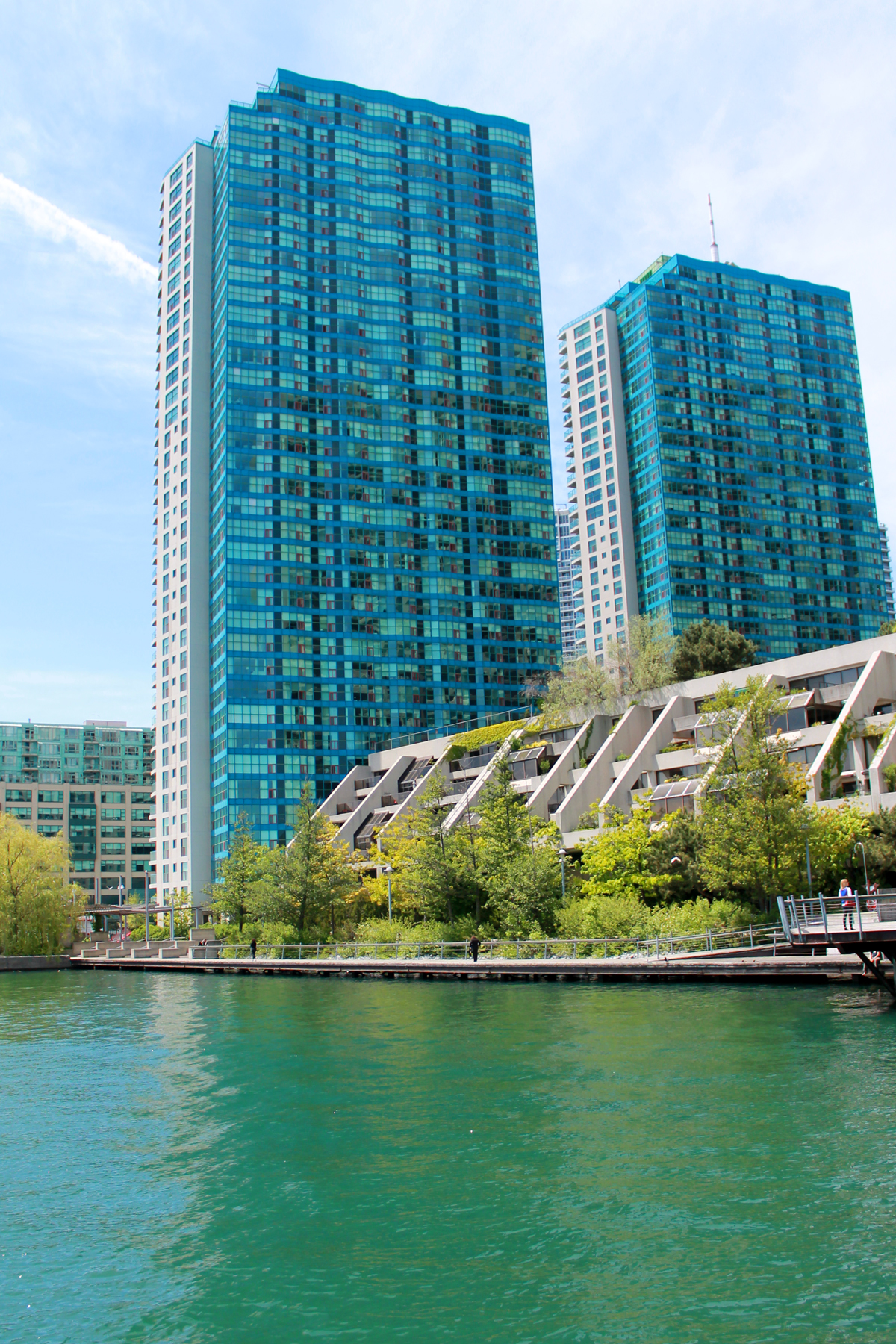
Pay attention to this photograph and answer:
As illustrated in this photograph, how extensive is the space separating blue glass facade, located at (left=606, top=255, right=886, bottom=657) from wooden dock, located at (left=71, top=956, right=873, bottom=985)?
107m

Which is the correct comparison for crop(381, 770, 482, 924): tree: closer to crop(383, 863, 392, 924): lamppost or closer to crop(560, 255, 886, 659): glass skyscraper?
crop(383, 863, 392, 924): lamppost

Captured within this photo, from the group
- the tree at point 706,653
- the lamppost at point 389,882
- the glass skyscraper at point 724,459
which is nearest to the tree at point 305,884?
the lamppost at point 389,882

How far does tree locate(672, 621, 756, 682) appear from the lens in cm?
9906

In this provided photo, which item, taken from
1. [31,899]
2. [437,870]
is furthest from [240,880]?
[437,870]

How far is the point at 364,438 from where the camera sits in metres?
145

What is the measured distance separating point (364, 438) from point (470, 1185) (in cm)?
12970

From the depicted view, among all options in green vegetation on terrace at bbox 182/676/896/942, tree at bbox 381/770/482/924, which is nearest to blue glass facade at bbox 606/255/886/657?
green vegetation on terrace at bbox 182/676/896/942

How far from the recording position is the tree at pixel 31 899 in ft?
319

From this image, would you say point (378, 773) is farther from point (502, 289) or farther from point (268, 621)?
point (502, 289)

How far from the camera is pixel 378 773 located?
402 ft

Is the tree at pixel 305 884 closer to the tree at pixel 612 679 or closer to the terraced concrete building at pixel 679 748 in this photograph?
the terraced concrete building at pixel 679 748

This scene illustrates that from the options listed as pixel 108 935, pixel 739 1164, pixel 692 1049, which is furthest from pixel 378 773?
pixel 739 1164

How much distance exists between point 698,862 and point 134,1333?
171 ft

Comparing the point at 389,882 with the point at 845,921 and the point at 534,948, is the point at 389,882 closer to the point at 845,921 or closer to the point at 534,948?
the point at 534,948
